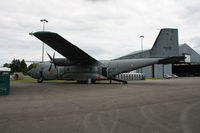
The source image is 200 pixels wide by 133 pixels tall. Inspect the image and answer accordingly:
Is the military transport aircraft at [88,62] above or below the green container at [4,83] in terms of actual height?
above

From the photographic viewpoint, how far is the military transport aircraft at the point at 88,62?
19.0 metres

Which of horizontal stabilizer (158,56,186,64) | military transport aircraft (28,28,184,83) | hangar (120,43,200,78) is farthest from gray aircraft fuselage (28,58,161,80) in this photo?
hangar (120,43,200,78)

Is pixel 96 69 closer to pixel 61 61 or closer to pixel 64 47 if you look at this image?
pixel 61 61

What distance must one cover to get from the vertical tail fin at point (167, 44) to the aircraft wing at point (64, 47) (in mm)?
8353

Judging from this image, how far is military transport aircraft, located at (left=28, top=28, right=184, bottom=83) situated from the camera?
18962mm

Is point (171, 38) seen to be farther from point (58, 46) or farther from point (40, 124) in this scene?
point (40, 124)

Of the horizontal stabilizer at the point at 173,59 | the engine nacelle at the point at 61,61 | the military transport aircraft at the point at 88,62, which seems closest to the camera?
the horizontal stabilizer at the point at 173,59

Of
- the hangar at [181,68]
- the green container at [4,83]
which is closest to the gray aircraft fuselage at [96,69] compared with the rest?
the green container at [4,83]

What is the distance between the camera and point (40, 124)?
183 inches

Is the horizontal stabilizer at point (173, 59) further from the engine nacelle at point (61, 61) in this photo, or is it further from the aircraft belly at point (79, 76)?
the engine nacelle at point (61, 61)

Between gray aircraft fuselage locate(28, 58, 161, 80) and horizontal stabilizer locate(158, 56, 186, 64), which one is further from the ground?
horizontal stabilizer locate(158, 56, 186, 64)

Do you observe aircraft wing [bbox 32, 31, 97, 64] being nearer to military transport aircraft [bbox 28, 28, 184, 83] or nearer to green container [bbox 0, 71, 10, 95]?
military transport aircraft [bbox 28, 28, 184, 83]

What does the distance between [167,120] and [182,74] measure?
79.9 metres

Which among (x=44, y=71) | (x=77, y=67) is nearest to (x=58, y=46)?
(x=77, y=67)
